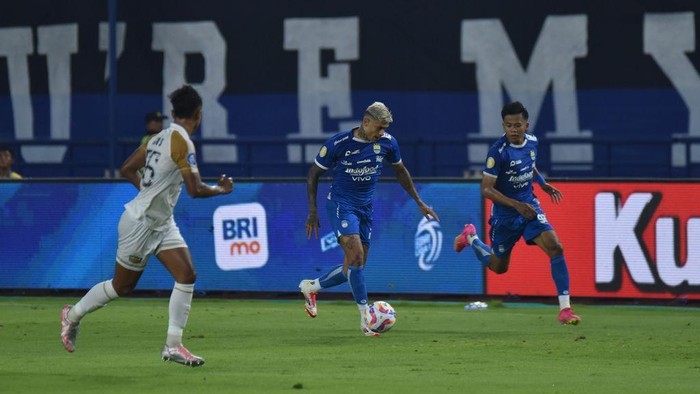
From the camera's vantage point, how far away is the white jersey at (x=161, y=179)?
11.5m

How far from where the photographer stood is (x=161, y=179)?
38.2ft

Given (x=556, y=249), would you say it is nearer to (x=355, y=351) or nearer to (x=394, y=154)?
(x=394, y=154)

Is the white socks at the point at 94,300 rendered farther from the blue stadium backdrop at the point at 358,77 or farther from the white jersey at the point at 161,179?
the blue stadium backdrop at the point at 358,77

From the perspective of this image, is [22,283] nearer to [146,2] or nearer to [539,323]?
[539,323]

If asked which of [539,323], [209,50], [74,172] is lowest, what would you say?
[539,323]

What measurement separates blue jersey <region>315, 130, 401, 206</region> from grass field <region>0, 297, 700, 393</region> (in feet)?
4.38

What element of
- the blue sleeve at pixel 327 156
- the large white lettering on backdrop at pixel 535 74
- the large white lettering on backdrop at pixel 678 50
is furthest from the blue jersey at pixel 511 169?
the large white lettering on backdrop at pixel 678 50

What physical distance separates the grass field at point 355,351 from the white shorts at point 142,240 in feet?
2.85

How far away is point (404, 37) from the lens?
28328 millimetres

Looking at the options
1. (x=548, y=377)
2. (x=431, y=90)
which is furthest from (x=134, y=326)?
(x=431, y=90)

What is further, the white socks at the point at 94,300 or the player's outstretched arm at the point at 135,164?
the white socks at the point at 94,300

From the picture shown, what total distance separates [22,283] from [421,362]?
9.25 metres

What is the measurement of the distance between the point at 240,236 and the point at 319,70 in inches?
370

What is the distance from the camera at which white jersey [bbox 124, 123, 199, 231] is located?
11492mm
